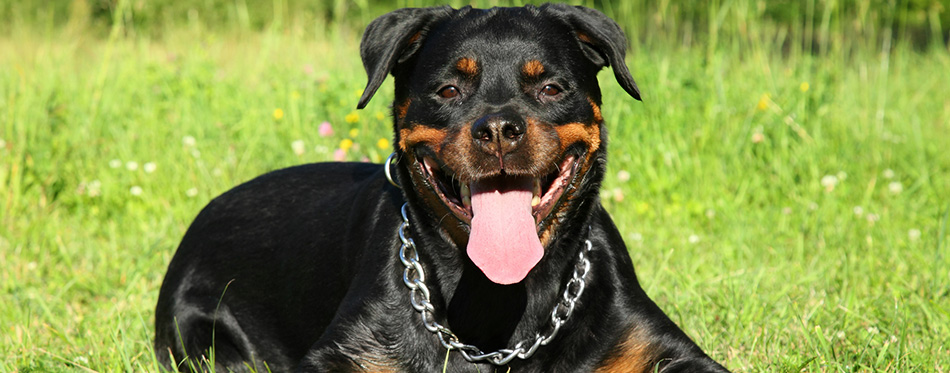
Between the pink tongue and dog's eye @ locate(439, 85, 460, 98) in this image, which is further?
dog's eye @ locate(439, 85, 460, 98)

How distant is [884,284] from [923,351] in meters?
0.95

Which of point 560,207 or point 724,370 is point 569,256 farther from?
point 724,370

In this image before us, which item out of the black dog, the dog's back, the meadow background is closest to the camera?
the black dog

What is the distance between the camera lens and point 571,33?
119 inches

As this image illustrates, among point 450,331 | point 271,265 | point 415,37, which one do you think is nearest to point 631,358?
point 450,331

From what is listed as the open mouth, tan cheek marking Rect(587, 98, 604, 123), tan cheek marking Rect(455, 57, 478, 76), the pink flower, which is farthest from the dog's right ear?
the pink flower

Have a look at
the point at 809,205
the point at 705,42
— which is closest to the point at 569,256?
the point at 809,205

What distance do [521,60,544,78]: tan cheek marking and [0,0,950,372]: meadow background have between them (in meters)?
1.27

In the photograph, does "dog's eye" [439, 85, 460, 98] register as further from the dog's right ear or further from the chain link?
the chain link

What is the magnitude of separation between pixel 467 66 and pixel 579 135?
0.42m

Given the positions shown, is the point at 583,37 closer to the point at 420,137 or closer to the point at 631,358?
the point at 420,137

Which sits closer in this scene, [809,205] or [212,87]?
[809,205]

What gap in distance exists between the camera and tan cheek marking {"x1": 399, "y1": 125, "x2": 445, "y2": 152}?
9.13 feet

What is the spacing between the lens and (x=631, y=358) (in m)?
2.85
